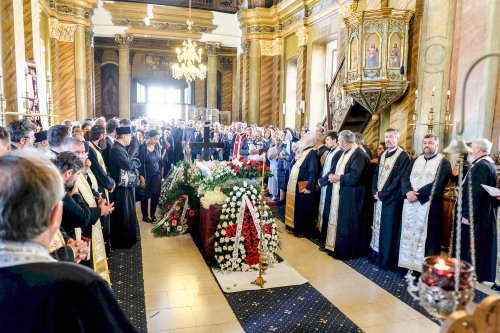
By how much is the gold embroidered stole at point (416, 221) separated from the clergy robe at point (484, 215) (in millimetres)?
450

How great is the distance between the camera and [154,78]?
24453 mm

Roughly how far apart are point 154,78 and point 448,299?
2455 cm

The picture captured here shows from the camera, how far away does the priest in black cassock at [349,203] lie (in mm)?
6035

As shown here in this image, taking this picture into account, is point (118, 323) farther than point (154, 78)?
No

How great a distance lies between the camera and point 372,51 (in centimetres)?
830

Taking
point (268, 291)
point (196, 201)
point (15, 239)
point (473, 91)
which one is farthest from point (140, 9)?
point (15, 239)

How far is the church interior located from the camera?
4359 mm

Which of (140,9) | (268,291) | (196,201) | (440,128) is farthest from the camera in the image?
(140,9)

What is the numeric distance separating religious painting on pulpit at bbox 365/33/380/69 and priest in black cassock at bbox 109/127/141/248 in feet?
16.5

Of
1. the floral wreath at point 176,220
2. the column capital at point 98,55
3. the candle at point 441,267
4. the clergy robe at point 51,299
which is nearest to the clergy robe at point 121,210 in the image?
the floral wreath at point 176,220

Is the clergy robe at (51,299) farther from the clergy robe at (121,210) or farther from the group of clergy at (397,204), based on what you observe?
the clergy robe at (121,210)

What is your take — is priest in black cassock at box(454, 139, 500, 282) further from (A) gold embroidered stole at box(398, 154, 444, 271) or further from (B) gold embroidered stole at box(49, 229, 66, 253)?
(B) gold embroidered stole at box(49, 229, 66, 253)

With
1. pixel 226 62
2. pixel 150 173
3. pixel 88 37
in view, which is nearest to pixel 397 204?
pixel 150 173

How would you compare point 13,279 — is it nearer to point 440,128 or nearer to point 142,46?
point 440,128
